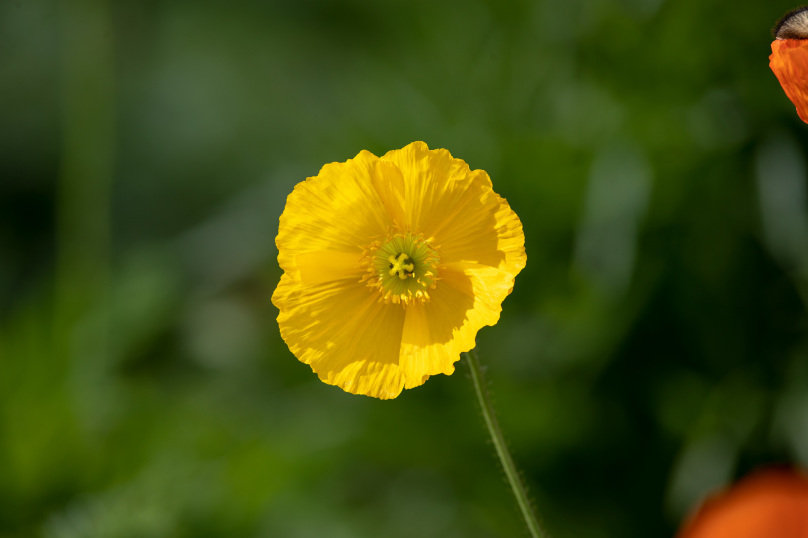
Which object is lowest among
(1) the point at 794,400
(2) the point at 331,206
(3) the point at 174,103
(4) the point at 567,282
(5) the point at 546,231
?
(1) the point at 794,400

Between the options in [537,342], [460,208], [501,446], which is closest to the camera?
[501,446]

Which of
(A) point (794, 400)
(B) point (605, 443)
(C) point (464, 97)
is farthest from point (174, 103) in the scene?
(A) point (794, 400)

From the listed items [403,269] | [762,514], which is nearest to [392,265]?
[403,269]

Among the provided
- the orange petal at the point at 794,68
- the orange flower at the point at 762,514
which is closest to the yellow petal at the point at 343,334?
the orange flower at the point at 762,514

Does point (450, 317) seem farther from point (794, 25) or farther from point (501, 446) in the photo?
point (794, 25)

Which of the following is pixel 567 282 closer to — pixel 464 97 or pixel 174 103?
pixel 464 97

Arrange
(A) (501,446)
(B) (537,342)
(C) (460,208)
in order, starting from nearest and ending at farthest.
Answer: (A) (501,446) → (C) (460,208) → (B) (537,342)

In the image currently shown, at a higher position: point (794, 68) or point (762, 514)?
point (794, 68)
